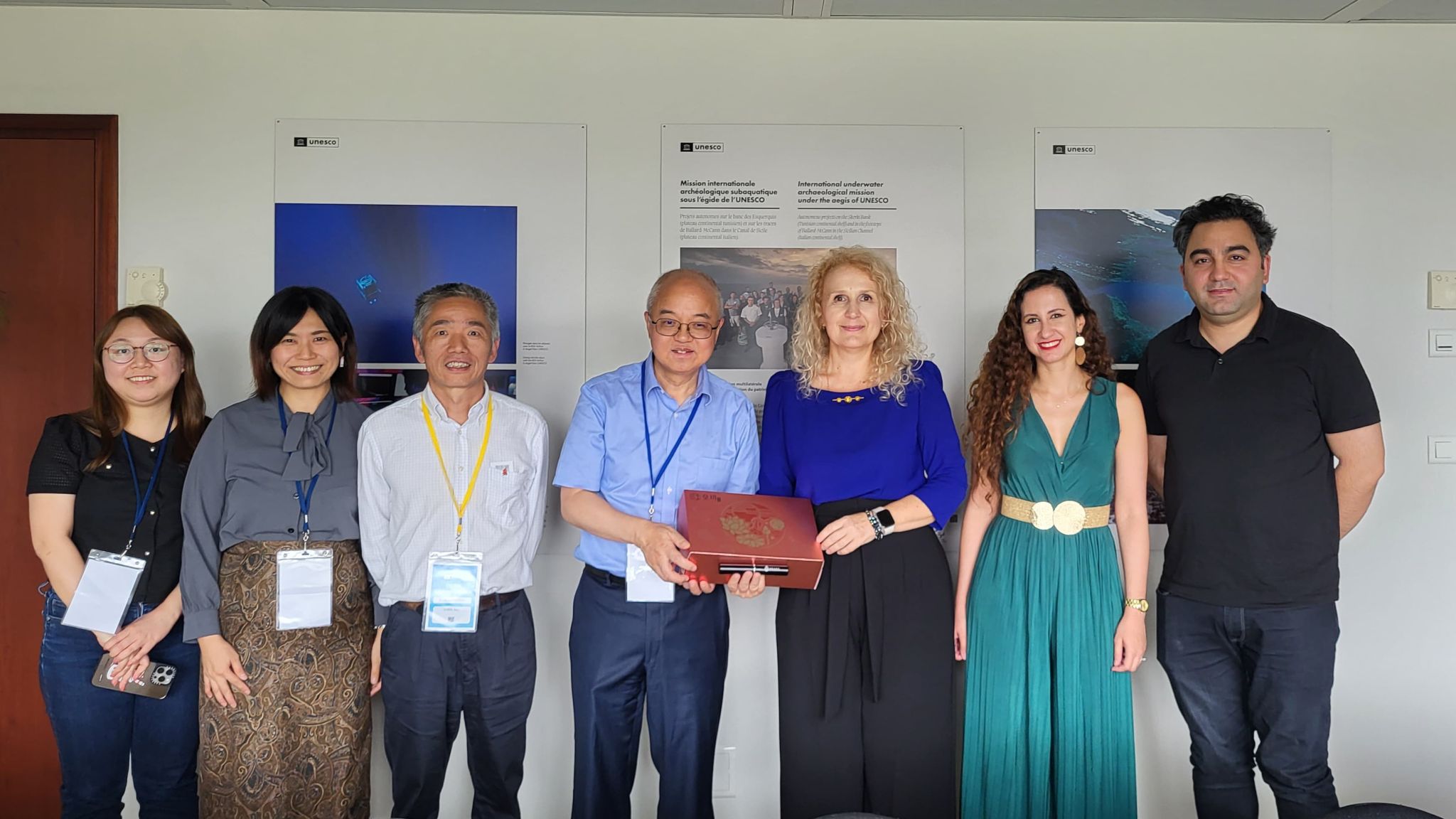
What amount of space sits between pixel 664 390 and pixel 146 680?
167 cm

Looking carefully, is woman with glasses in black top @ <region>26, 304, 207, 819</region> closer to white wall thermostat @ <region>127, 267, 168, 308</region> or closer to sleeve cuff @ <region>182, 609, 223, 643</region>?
sleeve cuff @ <region>182, 609, 223, 643</region>

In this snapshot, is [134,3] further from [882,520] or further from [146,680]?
[882,520]

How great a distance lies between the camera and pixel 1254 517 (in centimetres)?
237

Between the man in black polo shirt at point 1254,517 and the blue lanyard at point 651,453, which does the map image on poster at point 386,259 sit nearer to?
the blue lanyard at point 651,453

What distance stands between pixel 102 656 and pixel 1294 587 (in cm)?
337

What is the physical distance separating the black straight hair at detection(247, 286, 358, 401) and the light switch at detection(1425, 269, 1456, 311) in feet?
12.4

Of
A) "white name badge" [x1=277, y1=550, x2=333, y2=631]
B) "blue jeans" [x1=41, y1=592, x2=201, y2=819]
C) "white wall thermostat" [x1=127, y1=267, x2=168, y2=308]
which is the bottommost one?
"blue jeans" [x1=41, y1=592, x2=201, y2=819]

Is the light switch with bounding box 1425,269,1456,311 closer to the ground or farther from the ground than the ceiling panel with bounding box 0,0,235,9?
closer to the ground

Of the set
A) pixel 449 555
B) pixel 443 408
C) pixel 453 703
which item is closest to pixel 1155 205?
pixel 443 408

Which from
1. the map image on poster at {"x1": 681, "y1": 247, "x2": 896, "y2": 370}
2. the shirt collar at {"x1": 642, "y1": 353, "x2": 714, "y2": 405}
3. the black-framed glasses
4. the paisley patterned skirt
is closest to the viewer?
the paisley patterned skirt

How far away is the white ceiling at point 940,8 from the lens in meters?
2.93

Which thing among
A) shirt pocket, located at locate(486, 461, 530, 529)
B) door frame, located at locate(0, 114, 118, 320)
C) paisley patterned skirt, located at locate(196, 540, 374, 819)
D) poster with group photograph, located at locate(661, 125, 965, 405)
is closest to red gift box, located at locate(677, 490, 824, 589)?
shirt pocket, located at locate(486, 461, 530, 529)

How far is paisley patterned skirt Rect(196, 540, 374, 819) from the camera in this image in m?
2.20

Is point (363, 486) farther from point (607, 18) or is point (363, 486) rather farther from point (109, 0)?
point (109, 0)
